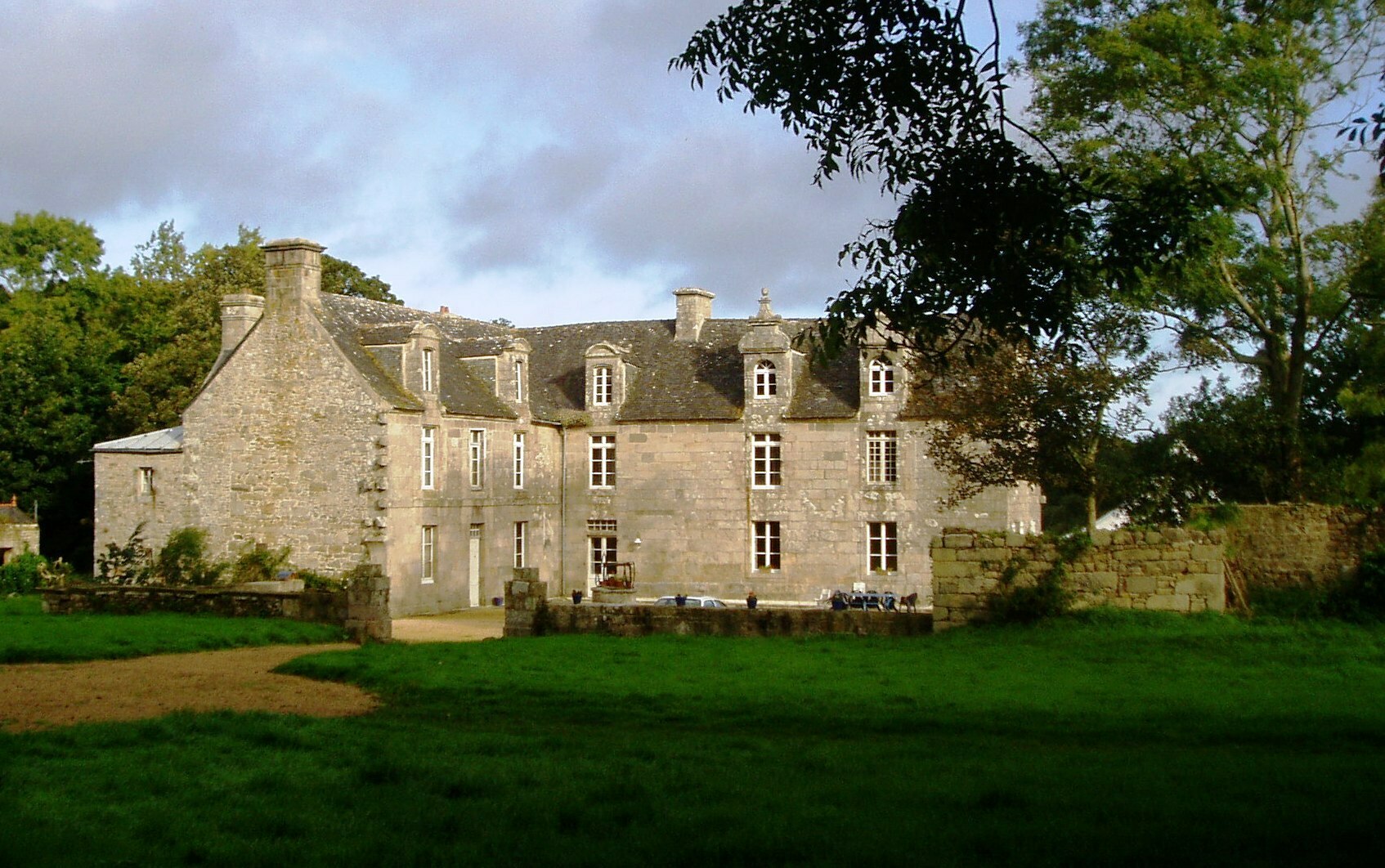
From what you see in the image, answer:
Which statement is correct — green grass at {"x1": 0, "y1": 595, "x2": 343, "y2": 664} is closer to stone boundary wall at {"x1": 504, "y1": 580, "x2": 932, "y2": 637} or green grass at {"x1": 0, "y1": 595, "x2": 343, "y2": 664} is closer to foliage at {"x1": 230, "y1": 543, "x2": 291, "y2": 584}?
stone boundary wall at {"x1": 504, "y1": 580, "x2": 932, "y2": 637}

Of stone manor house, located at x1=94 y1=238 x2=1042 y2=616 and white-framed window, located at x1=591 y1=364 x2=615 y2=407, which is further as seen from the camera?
white-framed window, located at x1=591 y1=364 x2=615 y2=407

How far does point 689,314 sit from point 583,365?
11.5 feet

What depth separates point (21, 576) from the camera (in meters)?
35.7

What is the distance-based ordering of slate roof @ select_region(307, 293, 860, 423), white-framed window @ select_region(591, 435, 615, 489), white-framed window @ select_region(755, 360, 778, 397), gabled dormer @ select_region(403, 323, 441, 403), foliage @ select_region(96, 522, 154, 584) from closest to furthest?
foliage @ select_region(96, 522, 154, 584), gabled dormer @ select_region(403, 323, 441, 403), slate roof @ select_region(307, 293, 860, 423), white-framed window @ select_region(755, 360, 778, 397), white-framed window @ select_region(591, 435, 615, 489)

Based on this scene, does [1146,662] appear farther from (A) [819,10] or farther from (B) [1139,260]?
(A) [819,10]

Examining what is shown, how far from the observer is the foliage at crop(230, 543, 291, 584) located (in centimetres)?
3275

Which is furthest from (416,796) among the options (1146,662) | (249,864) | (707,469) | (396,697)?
(707,469)

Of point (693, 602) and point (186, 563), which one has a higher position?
point (186, 563)

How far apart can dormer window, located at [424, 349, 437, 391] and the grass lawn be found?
1759cm

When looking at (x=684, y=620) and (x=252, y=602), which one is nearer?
(x=684, y=620)

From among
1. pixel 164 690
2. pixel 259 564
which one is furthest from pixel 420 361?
pixel 164 690

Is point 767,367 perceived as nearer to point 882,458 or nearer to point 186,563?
point 882,458

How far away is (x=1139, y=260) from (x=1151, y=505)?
16.0 m

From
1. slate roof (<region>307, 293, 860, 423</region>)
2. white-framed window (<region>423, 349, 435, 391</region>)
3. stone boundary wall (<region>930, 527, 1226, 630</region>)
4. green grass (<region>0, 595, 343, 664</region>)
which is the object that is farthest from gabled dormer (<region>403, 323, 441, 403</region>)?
stone boundary wall (<region>930, 527, 1226, 630</region>)
